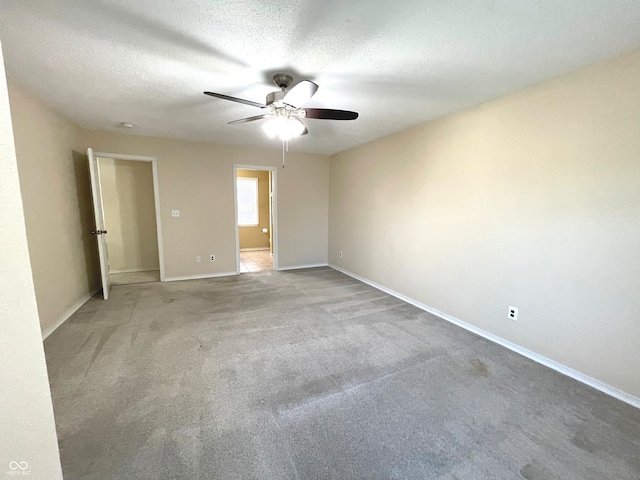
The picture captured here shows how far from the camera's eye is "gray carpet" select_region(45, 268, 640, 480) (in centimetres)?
137

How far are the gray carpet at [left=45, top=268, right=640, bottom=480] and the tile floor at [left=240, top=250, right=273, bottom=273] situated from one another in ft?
7.68

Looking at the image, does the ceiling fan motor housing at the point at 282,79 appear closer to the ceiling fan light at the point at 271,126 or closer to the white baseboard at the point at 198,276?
the ceiling fan light at the point at 271,126

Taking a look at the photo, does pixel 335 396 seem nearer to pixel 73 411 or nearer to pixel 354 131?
pixel 73 411

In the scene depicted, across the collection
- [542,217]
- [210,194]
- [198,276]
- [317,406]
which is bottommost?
[317,406]

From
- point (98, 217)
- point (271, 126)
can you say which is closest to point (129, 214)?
point (98, 217)

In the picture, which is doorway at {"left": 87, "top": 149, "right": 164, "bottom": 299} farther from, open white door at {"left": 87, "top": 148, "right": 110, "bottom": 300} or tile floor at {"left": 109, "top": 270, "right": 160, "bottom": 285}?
open white door at {"left": 87, "top": 148, "right": 110, "bottom": 300}

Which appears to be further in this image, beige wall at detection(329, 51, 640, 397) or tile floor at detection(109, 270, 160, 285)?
tile floor at detection(109, 270, 160, 285)

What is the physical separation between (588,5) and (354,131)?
249cm

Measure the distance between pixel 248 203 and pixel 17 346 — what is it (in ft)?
21.6

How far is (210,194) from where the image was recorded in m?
4.54

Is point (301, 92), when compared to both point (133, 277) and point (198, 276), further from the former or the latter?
point (133, 277)

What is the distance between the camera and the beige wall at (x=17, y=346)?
652 mm

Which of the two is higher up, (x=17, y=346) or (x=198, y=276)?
(x=17, y=346)

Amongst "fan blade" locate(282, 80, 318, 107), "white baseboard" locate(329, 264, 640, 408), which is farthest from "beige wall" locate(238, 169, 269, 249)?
"fan blade" locate(282, 80, 318, 107)
